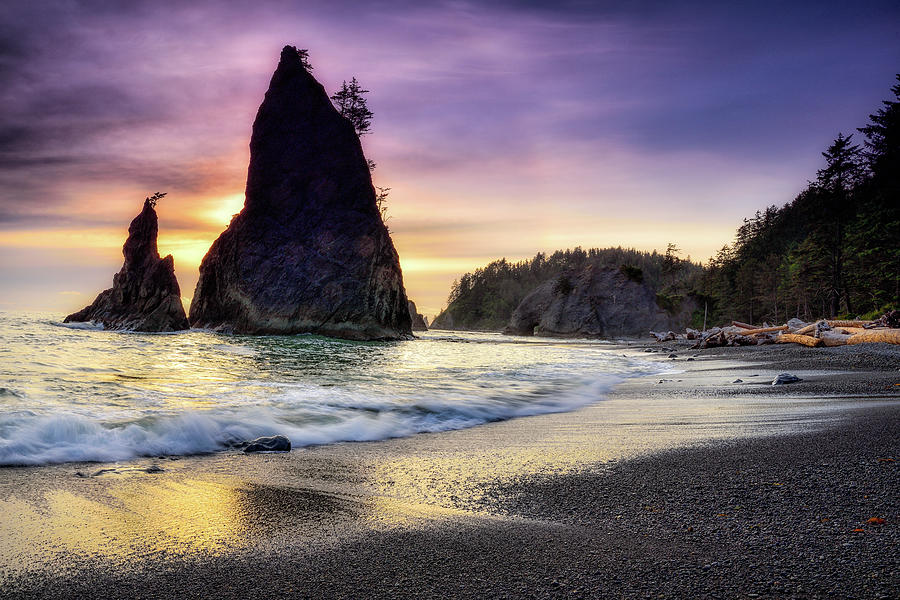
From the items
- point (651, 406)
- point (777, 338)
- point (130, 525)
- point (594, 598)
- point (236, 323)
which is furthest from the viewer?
point (236, 323)

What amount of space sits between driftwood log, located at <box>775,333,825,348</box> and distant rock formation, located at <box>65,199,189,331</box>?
3234 centimetres

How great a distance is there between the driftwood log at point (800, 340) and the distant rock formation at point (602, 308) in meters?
42.6

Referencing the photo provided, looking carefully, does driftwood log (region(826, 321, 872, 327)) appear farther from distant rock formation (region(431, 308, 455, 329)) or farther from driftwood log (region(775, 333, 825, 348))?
distant rock formation (region(431, 308, 455, 329))

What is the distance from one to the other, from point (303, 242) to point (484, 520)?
115 feet

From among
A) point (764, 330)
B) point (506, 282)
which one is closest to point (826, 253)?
point (764, 330)

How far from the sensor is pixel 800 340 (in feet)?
46.3

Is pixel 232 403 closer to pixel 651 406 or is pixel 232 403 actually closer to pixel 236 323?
pixel 651 406

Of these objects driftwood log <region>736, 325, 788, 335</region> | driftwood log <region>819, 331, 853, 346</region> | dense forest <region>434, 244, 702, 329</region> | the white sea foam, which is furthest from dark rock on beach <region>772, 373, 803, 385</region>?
dense forest <region>434, 244, 702, 329</region>

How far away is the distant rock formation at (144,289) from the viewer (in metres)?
31.8

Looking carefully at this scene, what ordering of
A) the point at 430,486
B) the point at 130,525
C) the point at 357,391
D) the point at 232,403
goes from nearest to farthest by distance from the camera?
the point at 130,525 → the point at 430,486 → the point at 232,403 → the point at 357,391

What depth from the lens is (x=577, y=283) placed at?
61.9 meters

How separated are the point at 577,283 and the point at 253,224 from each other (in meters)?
39.9

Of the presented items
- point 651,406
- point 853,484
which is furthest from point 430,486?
point 651,406

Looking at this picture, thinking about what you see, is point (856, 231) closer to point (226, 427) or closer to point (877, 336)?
point (877, 336)
